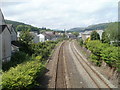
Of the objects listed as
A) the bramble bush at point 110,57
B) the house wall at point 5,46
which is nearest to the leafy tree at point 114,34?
the bramble bush at point 110,57

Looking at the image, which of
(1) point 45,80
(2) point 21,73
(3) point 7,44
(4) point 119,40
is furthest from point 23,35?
(2) point 21,73

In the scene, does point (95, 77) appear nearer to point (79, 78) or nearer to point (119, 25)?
point (79, 78)

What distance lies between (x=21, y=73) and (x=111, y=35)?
28.5 meters

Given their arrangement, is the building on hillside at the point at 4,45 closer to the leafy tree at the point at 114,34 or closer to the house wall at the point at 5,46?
the house wall at the point at 5,46

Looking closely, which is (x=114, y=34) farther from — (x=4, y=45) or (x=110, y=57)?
(x=4, y=45)

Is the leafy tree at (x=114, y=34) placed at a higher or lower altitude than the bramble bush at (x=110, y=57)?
higher

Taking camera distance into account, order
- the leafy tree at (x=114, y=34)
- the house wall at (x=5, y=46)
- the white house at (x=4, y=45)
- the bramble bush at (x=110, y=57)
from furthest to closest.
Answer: the leafy tree at (x=114, y=34)
the house wall at (x=5, y=46)
the white house at (x=4, y=45)
the bramble bush at (x=110, y=57)

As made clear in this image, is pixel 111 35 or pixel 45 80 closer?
pixel 45 80

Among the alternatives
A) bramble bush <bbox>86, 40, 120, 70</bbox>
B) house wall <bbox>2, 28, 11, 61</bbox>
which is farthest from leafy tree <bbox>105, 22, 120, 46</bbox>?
house wall <bbox>2, 28, 11, 61</bbox>

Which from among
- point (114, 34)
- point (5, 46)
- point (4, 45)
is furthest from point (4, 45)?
point (114, 34)

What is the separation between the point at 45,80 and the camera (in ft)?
51.9

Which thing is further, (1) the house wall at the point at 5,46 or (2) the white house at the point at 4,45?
(1) the house wall at the point at 5,46

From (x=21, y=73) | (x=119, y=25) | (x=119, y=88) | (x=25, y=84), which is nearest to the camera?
(x=25, y=84)

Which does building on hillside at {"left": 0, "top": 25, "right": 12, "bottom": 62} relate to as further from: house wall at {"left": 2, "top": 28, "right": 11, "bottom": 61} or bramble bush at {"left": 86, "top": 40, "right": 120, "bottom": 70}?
bramble bush at {"left": 86, "top": 40, "right": 120, "bottom": 70}
